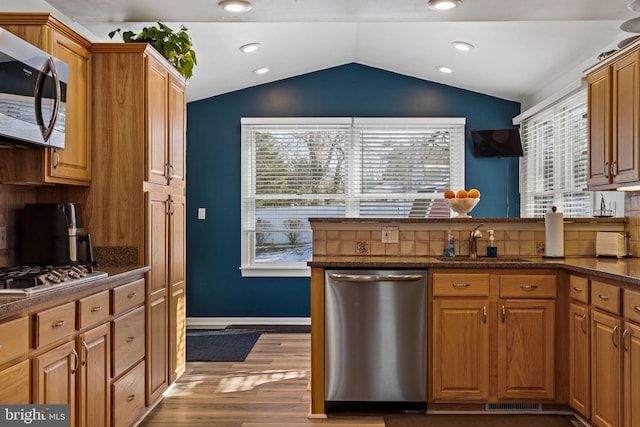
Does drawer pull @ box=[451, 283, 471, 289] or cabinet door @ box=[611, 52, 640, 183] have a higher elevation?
cabinet door @ box=[611, 52, 640, 183]

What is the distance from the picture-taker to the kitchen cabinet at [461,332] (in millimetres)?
3240

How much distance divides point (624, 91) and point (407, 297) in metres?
1.72

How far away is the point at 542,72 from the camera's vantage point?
201 inches

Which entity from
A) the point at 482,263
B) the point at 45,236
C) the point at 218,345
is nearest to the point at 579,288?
the point at 482,263

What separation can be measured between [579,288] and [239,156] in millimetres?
4000

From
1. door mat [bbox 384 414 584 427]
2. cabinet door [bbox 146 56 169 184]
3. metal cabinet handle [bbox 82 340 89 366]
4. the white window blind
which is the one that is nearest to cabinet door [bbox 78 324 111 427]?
metal cabinet handle [bbox 82 340 89 366]

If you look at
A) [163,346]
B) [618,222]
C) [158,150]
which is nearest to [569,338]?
[618,222]

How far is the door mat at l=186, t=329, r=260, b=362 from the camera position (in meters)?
4.64

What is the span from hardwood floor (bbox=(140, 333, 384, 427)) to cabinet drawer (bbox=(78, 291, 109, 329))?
3.08ft

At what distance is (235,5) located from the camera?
3180 millimetres

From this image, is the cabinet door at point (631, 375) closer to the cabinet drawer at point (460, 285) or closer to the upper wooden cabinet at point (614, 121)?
the cabinet drawer at point (460, 285)

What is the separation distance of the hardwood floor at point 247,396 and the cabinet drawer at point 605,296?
1333 mm

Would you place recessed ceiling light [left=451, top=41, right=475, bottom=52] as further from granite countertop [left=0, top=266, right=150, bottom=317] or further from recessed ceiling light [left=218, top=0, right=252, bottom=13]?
granite countertop [left=0, top=266, right=150, bottom=317]

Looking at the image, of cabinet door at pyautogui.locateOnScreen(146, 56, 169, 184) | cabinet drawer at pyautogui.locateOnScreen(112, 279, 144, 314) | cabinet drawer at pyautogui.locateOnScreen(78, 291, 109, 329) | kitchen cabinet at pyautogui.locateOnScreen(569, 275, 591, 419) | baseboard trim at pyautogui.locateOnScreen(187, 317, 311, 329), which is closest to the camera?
cabinet drawer at pyautogui.locateOnScreen(78, 291, 109, 329)
